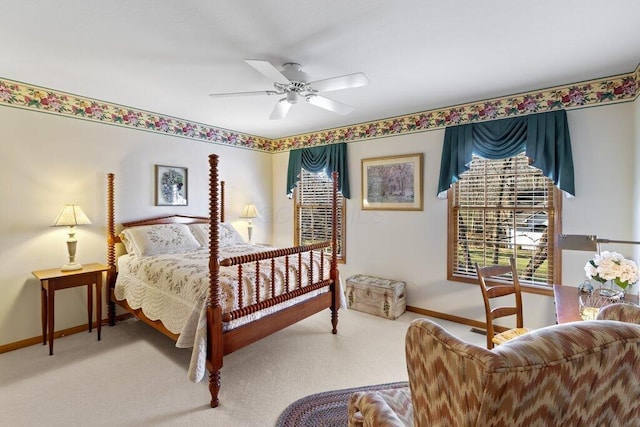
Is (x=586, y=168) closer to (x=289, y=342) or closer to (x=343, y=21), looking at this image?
(x=343, y=21)

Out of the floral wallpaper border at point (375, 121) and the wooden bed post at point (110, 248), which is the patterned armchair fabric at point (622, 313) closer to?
the floral wallpaper border at point (375, 121)

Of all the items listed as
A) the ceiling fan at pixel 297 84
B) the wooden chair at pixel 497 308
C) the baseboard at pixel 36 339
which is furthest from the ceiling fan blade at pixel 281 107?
the baseboard at pixel 36 339

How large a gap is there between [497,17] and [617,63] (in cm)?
145

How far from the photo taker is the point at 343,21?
187cm

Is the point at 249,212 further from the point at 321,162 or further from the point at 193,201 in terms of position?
the point at 321,162

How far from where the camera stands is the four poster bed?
85.0 inches

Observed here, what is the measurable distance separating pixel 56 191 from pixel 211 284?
7.54ft

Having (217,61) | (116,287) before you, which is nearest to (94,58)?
(217,61)

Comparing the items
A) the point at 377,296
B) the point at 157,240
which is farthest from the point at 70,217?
the point at 377,296

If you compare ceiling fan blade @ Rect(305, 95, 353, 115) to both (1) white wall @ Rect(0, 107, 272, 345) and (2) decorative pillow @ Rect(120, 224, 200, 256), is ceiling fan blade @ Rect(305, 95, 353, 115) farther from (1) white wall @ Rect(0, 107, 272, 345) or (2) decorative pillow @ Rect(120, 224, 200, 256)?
(1) white wall @ Rect(0, 107, 272, 345)

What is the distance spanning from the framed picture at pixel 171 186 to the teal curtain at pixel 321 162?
63.7 inches

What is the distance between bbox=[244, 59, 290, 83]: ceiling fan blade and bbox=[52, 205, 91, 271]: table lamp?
2.41 meters

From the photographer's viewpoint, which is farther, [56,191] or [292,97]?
[56,191]

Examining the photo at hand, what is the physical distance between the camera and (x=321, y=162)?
15.3 feet
